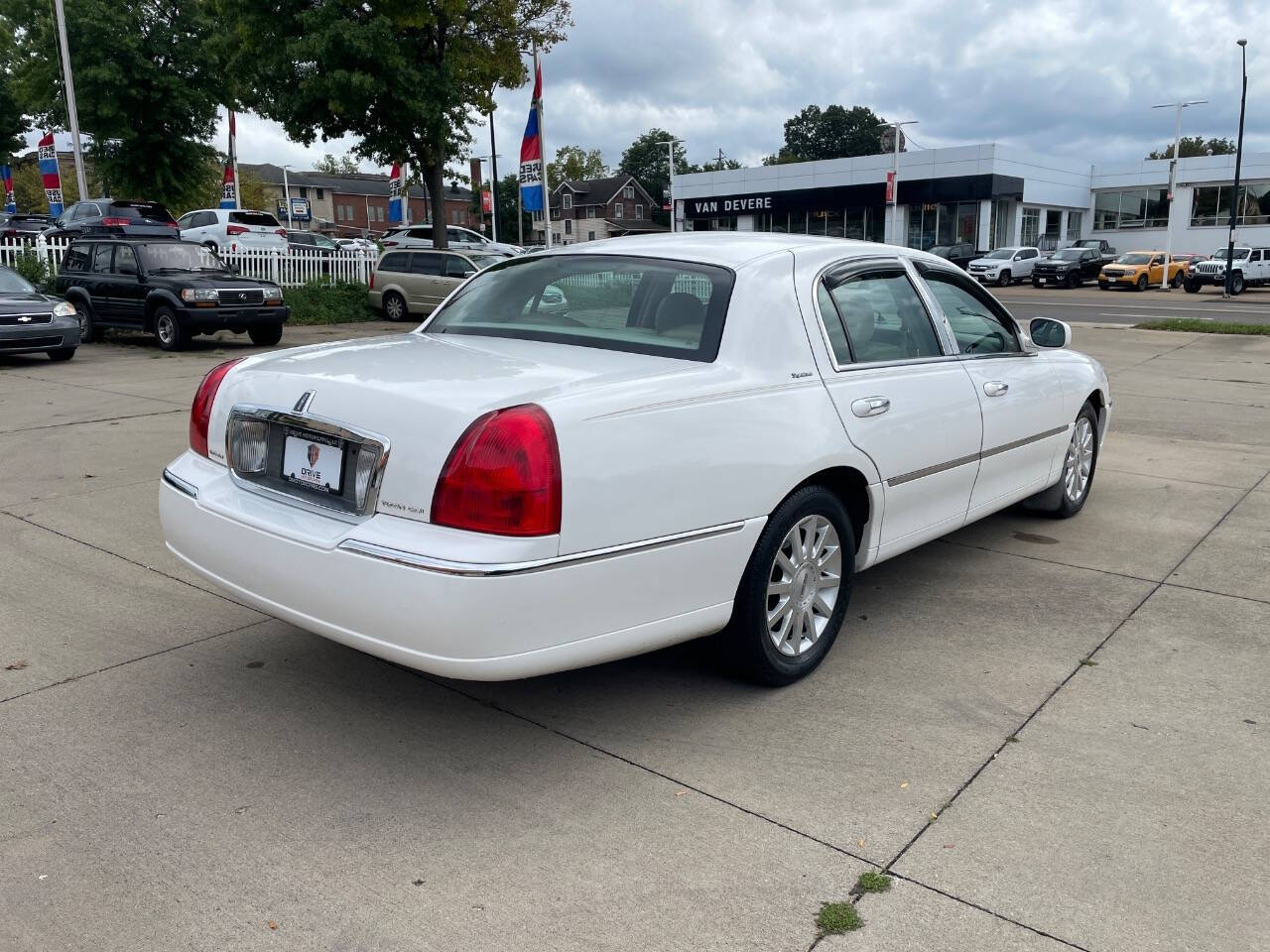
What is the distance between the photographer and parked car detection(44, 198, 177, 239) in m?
24.6

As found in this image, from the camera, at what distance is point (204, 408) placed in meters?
3.97

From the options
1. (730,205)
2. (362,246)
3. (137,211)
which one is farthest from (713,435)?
(730,205)

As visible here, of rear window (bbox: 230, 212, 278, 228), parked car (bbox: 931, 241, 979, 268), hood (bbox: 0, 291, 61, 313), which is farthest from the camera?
parked car (bbox: 931, 241, 979, 268)

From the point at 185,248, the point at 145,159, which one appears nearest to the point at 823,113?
the point at 145,159

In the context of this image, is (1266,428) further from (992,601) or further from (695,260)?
(695,260)

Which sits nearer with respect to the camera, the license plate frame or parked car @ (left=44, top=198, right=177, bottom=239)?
the license plate frame

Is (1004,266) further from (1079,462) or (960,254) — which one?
(1079,462)

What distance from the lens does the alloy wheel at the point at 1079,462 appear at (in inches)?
242

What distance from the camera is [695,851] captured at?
2.90m

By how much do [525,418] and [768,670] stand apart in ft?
4.66

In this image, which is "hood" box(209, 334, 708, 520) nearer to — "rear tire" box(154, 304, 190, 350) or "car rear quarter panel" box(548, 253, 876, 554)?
"car rear quarter panel" box(548, 253, 876, 554)

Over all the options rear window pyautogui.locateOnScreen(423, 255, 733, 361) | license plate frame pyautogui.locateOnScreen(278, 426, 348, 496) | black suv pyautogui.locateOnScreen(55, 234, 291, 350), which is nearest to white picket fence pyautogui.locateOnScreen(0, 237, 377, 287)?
black suv pyautogui.locateOnScreen(55, 234, 291, 350)

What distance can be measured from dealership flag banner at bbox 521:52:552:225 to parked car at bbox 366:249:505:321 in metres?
1.90

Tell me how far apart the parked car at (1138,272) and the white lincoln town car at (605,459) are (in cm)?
3928
